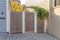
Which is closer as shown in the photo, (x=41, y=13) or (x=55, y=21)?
(x=55, y=21)

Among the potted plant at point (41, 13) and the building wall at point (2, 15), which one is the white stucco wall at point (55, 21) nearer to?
the potted plant at point (41, 13)

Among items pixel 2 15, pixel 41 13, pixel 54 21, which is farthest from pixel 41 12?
pixel 2 15

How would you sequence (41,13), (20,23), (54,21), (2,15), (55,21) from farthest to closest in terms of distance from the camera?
(41,13)
(20,23)
(2,15)
(54,21)
(55,21)

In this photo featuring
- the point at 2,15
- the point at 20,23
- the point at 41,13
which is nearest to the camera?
the point at 2,15

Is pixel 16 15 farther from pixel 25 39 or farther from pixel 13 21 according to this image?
pixel 25 39

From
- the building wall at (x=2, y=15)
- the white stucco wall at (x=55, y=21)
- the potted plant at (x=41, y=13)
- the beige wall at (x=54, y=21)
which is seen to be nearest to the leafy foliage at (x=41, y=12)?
the potted plant at (x=41, y=13)

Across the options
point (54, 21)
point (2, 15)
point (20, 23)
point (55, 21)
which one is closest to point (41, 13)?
point (20, 23)

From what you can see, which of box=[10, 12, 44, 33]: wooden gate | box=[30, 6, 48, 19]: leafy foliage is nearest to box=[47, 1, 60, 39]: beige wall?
box=[30, 6, 48, 19]: leafy foliage

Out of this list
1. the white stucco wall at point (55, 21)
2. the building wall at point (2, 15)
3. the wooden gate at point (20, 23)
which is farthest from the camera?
the wooden gate at point (20, 23)

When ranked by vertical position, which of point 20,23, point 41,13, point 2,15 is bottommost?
point 20,23

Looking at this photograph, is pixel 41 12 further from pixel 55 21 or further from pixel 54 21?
pixel 55 21

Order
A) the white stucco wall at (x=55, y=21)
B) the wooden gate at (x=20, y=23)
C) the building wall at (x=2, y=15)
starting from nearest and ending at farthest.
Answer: the white stucco wall at (x=55, y=21)
the building wall at (x=2, y=15)
the wooden gate at (x=20, y=23)

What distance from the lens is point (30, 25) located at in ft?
43.0

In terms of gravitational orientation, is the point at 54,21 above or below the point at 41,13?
below
